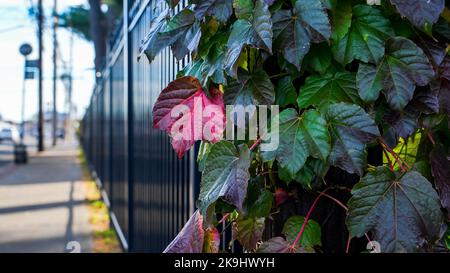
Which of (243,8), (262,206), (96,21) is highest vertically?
(96,21)

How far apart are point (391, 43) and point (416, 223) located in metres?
0.36

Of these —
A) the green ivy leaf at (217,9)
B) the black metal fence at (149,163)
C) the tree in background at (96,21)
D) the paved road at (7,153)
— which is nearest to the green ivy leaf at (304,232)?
the green ivy leaf at (217,9)

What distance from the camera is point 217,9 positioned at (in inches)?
49.0

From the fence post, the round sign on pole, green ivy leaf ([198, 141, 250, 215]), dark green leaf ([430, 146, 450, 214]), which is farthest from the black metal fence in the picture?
the round sign on pole

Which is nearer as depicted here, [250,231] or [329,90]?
[329,90]

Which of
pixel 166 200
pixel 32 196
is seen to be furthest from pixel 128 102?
pixel 32 196

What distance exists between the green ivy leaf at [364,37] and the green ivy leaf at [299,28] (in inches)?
3.2

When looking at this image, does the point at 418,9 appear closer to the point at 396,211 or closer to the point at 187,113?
the point at 396,211

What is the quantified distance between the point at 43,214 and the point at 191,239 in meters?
8.52

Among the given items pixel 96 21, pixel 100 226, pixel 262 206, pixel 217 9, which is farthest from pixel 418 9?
pixel 96 21

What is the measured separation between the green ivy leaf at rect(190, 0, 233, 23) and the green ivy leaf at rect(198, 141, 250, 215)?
0.29 meters

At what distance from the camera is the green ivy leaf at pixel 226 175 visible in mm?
1124

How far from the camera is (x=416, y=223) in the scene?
102 centimetres

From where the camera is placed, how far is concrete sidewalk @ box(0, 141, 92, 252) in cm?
686
